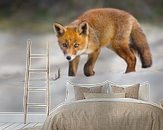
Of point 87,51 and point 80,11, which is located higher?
point 80,11

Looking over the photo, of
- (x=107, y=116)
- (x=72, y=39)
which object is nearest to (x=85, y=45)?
(x=72, y=39)

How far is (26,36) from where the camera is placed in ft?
20.4

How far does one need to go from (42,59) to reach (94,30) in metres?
1.00

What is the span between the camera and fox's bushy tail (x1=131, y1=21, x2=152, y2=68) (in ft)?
20.2

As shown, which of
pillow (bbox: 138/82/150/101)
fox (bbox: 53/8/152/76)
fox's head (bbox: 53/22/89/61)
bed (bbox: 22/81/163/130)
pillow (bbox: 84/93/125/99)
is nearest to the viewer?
bed (bbox: 22/81/163/130)

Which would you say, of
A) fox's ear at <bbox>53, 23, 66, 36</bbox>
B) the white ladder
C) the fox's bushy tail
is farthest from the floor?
the fox's bushy tail

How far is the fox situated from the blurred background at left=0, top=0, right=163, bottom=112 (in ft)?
0.27

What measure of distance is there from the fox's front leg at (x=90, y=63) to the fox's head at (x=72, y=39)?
0.57 ft

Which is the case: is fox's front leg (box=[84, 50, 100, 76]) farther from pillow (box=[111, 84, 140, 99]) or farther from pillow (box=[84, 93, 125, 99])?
pillow (box=[84, 93, 125, 99])

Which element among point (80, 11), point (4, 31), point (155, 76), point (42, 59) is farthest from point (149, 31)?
point (4, 31)

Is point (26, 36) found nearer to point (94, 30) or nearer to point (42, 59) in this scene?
point (42, 59)

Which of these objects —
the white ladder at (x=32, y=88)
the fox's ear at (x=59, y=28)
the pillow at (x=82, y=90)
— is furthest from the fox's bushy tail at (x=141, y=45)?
the white ladder at (x=32, y=88)

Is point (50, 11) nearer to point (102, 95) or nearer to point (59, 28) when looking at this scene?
point (59, 28)

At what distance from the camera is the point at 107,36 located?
6156 millimetres
